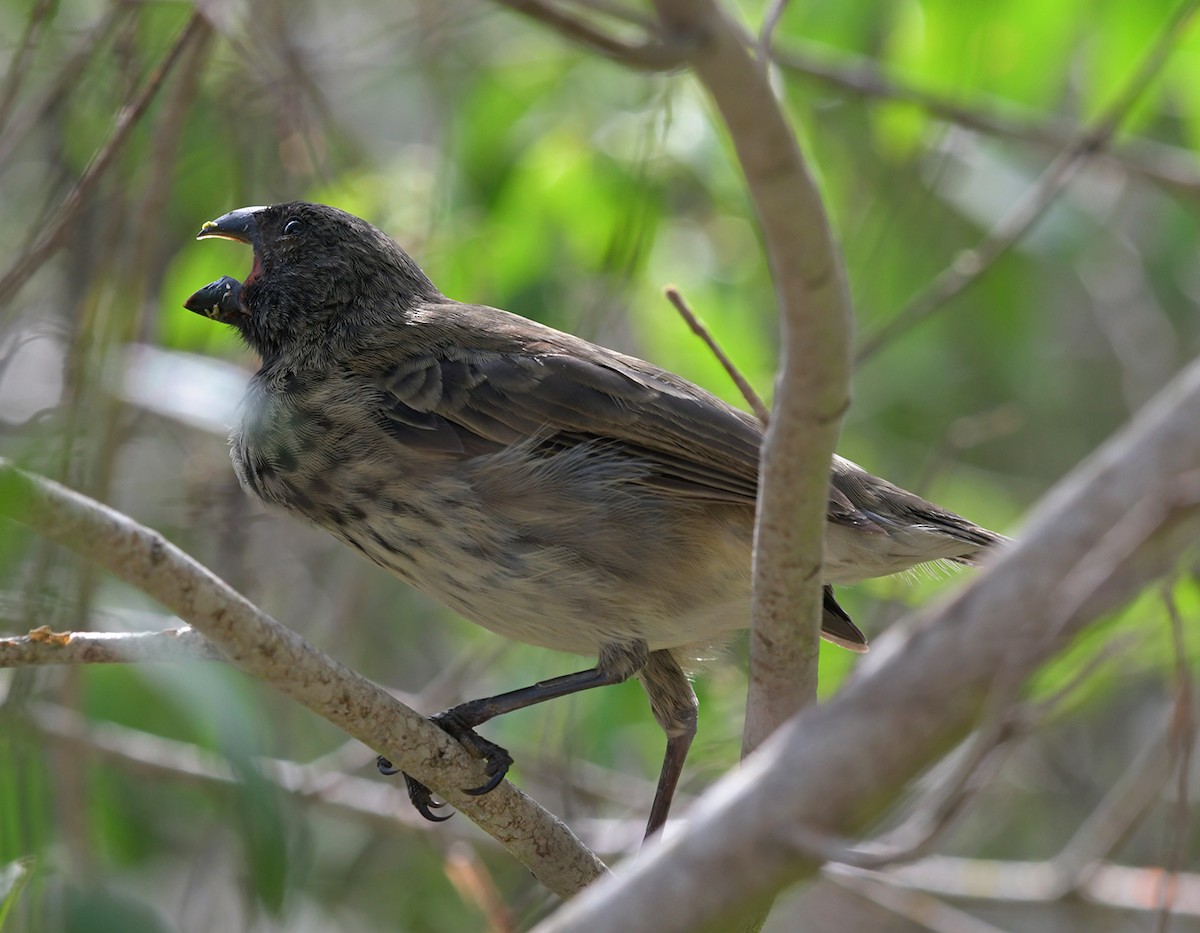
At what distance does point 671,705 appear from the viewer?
382 cm

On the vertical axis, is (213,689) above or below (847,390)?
below

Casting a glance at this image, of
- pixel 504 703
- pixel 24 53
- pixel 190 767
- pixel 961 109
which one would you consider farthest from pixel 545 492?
pixel 961 109

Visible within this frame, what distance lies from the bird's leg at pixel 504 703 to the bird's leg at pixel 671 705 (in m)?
0.23

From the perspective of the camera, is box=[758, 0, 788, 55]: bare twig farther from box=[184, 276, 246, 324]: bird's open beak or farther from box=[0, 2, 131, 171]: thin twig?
box=[0, 2, 131, 171]: thin twig

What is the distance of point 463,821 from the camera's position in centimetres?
537

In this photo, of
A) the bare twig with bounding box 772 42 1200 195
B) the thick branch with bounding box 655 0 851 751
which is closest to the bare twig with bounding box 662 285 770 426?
the thick branch with bounding box 655 0 851 751

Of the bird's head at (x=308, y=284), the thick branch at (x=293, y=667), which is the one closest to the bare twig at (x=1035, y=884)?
the thick branch at (x=293, y=667)

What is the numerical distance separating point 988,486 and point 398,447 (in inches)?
164

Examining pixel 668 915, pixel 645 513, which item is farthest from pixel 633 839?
pixel 668 915

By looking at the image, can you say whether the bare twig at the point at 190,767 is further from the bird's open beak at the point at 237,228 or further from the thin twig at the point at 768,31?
the thin twig at the point at 768,31

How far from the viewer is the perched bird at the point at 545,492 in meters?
3.28

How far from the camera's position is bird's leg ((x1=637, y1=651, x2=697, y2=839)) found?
3.77 metres

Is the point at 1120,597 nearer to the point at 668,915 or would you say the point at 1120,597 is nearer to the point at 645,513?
the point at 668,915

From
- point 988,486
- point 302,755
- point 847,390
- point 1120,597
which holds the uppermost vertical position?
point 988,486
